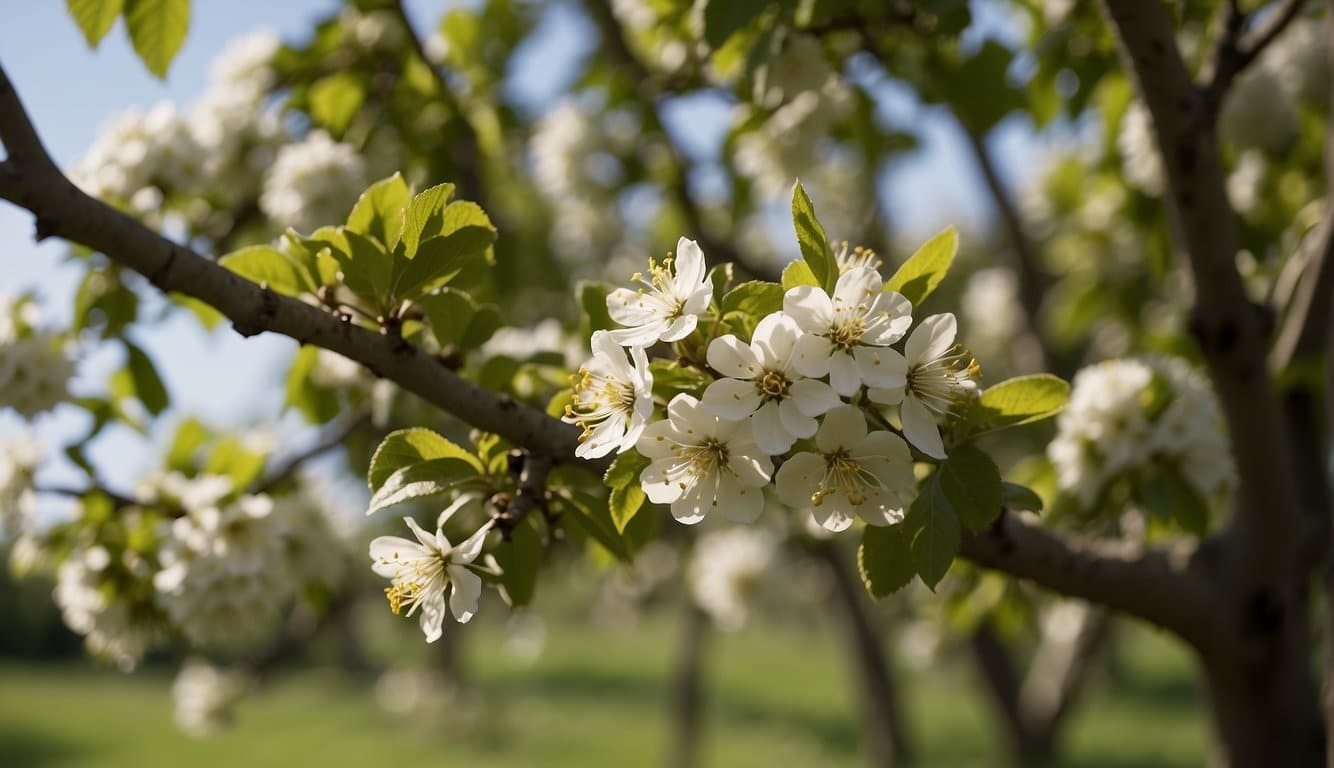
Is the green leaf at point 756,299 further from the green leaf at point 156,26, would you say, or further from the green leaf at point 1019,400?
the green leaf at point 156,26

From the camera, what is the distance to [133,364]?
2.46m

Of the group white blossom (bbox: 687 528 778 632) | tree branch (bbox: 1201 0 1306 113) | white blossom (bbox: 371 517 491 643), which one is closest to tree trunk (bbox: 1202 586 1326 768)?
tree branch (bbox: 1201 0 1306 113)

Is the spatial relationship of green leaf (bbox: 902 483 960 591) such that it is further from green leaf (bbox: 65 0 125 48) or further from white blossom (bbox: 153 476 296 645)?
green leaf (bbox: 65 0 125 48)

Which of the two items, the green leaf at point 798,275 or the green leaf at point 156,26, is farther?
the green leaf at point 156,26

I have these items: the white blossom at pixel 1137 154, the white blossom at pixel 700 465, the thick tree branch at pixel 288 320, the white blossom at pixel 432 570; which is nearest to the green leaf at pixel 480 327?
the thick tree branch at pixel 288 320

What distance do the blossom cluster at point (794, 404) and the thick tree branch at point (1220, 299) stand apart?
965 mm

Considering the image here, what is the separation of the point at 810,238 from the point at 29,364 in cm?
199

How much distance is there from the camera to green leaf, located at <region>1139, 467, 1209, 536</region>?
2.17m

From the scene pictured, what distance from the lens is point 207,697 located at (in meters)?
4.65

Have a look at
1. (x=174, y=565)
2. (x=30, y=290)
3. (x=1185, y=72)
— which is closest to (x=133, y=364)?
(x=30, y=290)

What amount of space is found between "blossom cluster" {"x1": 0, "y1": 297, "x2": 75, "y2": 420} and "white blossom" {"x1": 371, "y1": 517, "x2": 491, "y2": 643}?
53.8 inches

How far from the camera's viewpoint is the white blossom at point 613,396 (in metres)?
1.24

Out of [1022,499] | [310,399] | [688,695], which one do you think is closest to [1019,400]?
[1022,499]

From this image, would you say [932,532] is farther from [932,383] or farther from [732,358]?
[732,358]
